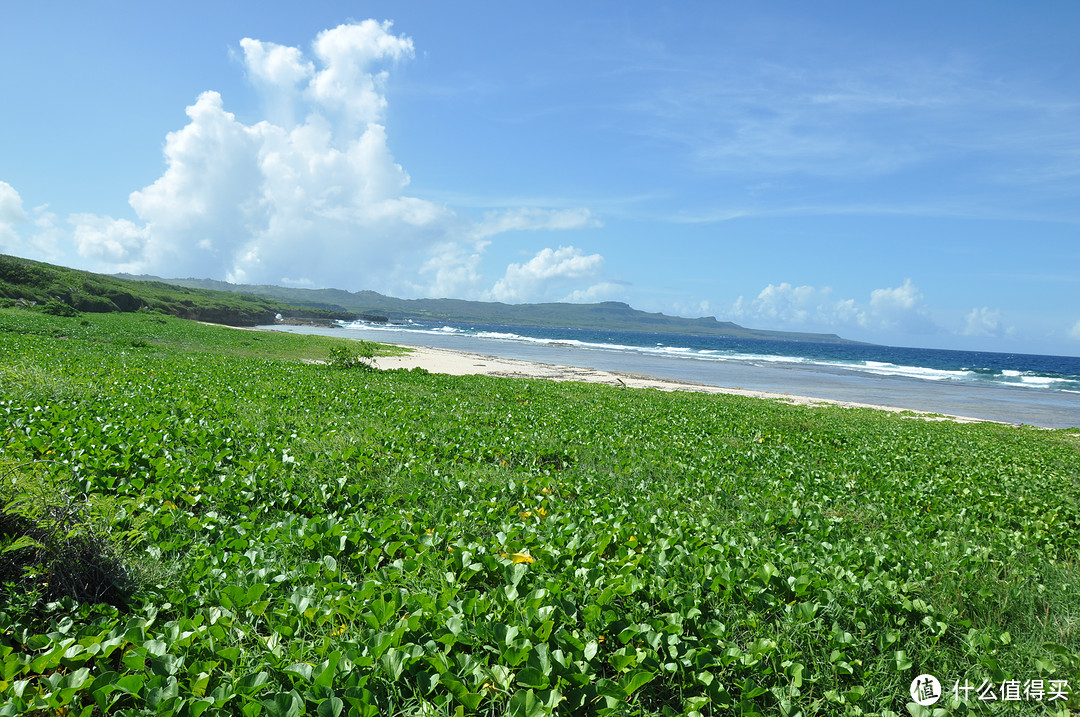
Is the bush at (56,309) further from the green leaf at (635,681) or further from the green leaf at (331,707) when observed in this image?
the green leaf at (635,681)

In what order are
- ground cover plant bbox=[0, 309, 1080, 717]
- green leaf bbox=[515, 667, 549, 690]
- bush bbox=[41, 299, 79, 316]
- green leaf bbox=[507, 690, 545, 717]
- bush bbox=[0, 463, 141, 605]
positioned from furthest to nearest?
1. bush bbox=[41, 299, 79, 316]
2. bush bbox=[0, 463, 141, 605]
3. ground cover plant bbox=[0, 309, 1080, 717]
4. green leaf bbox=[515, 667, 549, 690]
5. green leaf bbox=[507, 690, 545, 717]

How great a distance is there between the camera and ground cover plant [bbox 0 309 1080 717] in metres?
3.28

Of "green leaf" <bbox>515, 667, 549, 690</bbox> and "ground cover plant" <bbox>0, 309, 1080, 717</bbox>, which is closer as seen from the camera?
"green leaf" <bbox>515, 667, 549, 690</bbox>

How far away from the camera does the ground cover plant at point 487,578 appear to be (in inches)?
129

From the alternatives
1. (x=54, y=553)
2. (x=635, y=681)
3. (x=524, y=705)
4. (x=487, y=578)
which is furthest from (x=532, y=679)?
(x=54, y=553)

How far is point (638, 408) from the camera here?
18406 millimetres

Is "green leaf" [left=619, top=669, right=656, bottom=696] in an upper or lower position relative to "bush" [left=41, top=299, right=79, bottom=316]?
lower

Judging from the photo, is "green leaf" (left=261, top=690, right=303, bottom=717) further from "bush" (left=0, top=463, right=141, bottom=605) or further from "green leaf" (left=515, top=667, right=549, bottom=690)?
"bush" (left=0, top=463, right=141, bottom=605)

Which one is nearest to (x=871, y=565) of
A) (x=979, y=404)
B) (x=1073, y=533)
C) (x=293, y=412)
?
(x=1073, y=533)

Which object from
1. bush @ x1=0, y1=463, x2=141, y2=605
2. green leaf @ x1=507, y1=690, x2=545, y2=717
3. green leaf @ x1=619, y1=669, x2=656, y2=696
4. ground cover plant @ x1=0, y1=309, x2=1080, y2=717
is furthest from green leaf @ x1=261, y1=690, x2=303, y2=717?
bush @ x1=0, y1=463, x2=141, y2=605

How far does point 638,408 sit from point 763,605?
13.9 m

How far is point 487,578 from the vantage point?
4895 millimetres

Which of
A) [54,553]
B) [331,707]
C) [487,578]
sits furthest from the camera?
[487,578]

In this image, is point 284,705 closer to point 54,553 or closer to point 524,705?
point 524,705
